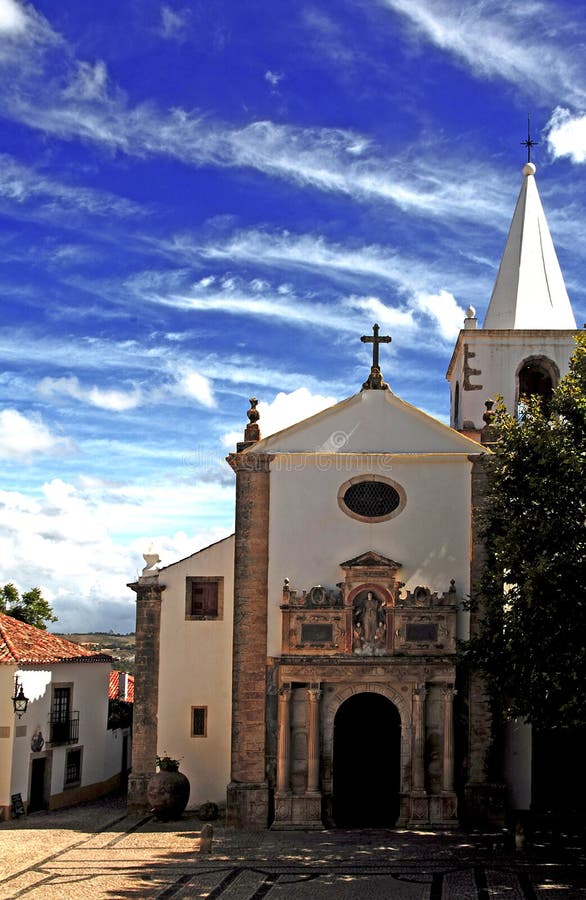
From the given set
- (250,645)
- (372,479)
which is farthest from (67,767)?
(372,479)

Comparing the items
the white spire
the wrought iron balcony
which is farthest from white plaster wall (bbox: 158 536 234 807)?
the white spire

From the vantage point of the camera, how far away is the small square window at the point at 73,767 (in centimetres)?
2838

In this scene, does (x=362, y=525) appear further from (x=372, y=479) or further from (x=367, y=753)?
(x=367, y=753)

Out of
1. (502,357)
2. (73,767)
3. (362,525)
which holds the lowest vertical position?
(73,767)

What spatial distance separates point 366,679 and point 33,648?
9.87m

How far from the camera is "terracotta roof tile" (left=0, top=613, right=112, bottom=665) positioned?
84.4 ft

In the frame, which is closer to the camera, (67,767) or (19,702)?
(19,702)

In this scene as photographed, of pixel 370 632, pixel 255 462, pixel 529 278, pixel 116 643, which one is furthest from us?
pixel 116 643

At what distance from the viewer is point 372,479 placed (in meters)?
25.0

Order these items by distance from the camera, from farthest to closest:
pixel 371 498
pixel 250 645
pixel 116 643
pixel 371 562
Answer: pixel 116 643, pixel 371 498, pixel 250 645, pixel 371 562

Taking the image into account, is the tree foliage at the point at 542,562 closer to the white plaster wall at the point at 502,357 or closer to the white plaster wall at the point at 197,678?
the white plaster wall at the point at 502,357

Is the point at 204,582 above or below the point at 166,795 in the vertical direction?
above

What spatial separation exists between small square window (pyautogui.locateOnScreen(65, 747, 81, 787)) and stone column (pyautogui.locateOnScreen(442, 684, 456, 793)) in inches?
455

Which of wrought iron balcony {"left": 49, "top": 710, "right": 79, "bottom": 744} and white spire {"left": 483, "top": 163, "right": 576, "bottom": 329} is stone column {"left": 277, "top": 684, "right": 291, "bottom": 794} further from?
white spire {"left": 483, "top": 163, "right": 576, "bottom": 329}
